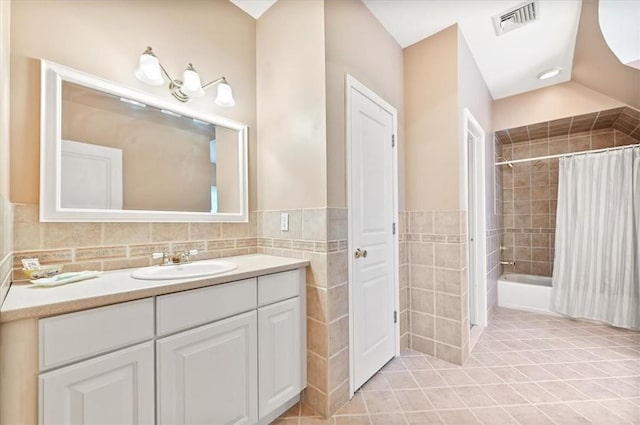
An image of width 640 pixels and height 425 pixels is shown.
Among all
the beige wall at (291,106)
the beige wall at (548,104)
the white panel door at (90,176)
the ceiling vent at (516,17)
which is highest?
the ceiling vent at (516,17)

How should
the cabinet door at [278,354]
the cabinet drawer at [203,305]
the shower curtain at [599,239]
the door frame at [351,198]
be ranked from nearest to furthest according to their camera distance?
the cabinet drawer at [203,305]
the cabinet door at [278,354]
the door frame at [351,198]
the shower curtain at [599,239]

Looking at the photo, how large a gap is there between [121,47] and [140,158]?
0.58 m

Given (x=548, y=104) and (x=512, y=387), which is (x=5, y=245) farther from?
(x=548, y=104)

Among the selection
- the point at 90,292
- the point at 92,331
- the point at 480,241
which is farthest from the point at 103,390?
the point at 480,241

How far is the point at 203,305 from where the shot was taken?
45.6 inches

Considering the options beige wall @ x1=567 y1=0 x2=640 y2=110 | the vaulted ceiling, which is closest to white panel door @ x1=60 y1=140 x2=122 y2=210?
the vaulted ceiling

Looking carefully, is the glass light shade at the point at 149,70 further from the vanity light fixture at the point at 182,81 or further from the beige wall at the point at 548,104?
the beige wall at the point at 548,104

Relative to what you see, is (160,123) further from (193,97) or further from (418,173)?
(418,173)

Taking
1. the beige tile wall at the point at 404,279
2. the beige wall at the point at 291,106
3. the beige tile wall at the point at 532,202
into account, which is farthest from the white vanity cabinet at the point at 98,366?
the beige tile wall at the point at 532,202

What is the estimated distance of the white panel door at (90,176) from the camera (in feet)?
4.16

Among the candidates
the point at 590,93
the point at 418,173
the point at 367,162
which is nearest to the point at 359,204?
the point at 367,162

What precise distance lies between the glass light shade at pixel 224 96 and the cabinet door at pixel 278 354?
4.34 feet

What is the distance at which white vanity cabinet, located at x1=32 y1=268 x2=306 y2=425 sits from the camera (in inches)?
33.6

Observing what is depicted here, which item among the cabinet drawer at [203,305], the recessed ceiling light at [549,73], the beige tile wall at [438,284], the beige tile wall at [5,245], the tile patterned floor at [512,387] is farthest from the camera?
the recessed ceiling light at [549,73]
